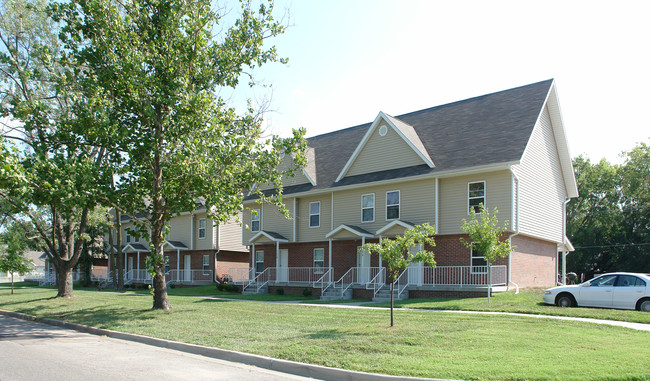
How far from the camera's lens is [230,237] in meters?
39.0

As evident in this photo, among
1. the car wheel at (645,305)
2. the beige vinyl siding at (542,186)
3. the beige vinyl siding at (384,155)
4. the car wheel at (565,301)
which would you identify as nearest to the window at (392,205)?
the beige vinyl siding at (384,155)

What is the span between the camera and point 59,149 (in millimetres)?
17672

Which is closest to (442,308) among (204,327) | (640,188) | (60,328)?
(204,327)

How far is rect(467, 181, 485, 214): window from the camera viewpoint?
2250 centimetres

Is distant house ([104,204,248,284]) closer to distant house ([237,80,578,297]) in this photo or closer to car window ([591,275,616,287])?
distant house ([237,80,578,297])

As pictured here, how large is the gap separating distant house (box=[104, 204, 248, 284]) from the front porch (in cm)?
698

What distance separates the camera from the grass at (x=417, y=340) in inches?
335

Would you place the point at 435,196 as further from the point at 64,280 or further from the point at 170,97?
the point at 64,280

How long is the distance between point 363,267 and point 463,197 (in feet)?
21.4

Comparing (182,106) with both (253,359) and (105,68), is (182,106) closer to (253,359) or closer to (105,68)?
(105,68)

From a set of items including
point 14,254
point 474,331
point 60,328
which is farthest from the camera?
point 14,254

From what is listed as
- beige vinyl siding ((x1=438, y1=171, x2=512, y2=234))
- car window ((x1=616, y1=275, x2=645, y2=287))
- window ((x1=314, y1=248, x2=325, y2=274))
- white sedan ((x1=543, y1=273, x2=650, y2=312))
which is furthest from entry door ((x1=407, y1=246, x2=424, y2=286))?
car window ((x1=616, y1=275, x2=645, y2=287))

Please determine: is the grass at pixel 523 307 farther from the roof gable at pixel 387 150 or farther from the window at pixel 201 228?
the window at pixel 201 228

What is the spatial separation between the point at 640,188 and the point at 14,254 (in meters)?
48.1
